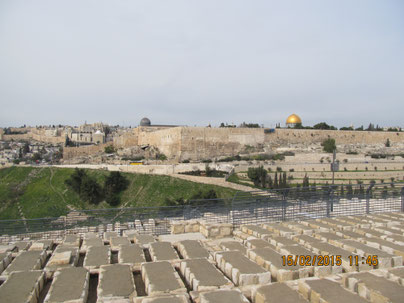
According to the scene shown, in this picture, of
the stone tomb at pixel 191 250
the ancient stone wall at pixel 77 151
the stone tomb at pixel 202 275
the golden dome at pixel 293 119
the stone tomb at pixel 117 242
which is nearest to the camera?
the stone tomb at pixel 202 275

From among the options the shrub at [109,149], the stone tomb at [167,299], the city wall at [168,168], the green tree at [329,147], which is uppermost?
the green tree at [329,147]

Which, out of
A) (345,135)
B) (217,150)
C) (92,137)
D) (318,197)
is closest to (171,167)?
(217,150)

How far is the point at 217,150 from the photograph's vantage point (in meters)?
35.4

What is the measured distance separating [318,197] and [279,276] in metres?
4.38

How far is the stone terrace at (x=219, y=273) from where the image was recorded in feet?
8.14

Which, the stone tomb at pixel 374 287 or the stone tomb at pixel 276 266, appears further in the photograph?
the stone tomb at pixel 276 266

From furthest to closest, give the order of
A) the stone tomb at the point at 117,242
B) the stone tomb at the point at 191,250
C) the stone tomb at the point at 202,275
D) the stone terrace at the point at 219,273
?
1. the stone tomb at the point at 117,242
2. the stone tomb at the point at 191,250
3. the stone tomb at the point at 202,275
4. the stone terrace at the point at 219,273

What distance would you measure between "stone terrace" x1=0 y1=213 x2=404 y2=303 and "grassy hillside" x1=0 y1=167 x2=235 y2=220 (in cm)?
1801

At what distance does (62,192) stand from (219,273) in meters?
24.1

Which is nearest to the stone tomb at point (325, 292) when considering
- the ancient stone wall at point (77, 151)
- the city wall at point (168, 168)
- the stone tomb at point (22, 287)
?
the stone tomb at point (22, 287)

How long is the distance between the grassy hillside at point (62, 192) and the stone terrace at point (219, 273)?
59.1ft
